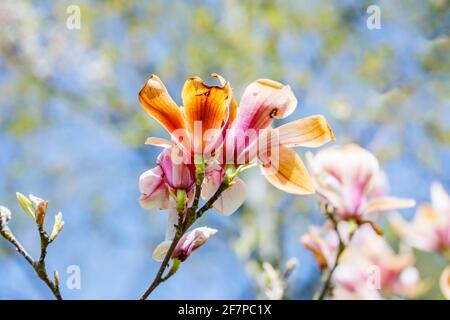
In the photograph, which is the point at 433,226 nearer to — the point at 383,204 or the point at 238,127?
the point at 383,204

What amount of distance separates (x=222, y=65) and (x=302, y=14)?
0.52m

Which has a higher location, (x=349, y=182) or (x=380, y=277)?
(x=349, y=182)

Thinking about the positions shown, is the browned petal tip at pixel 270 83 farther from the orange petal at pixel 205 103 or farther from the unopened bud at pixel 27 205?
the unopened bud at pixel 27 205

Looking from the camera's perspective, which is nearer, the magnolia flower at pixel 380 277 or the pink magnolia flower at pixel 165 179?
the pink magnolia flower at pixel 165 179

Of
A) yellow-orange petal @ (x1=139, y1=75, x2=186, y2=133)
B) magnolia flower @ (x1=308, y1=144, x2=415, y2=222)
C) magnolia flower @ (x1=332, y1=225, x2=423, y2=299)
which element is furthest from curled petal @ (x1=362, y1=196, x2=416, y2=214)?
yellow-orange petal @ (x1=139, y1=75, x2=186, y2=133)

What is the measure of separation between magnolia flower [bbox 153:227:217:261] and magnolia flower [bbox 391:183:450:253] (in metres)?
0.26

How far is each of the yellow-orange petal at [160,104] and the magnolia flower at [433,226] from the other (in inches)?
11.8

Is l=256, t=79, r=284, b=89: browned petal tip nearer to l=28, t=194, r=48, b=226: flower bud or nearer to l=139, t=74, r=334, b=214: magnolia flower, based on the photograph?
l=139, t=74, r=334, b=214: magnolia flower

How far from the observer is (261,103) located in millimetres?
323

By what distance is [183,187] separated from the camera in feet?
1.09

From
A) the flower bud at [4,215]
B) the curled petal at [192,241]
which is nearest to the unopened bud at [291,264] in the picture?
the curled petal at [192,241]

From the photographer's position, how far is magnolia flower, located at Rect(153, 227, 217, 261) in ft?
1.15

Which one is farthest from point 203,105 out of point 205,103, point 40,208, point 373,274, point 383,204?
point 373,274

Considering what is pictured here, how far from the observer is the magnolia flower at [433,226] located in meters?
0.51
